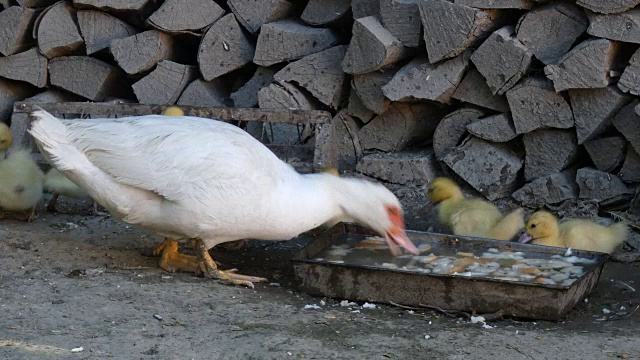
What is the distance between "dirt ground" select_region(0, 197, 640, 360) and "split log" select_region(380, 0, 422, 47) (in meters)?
1.70

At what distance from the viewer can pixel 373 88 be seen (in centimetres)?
634

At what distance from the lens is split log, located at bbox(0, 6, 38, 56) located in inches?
282

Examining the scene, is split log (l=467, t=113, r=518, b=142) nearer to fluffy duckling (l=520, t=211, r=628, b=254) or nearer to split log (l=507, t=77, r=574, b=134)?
split log (l=507, t=77, r=574, b=134)

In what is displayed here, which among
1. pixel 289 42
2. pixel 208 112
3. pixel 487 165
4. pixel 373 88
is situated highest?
pixel 289 42

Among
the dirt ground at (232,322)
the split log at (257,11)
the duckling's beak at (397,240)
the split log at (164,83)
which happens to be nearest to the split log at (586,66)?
the dirt ground at (232,322)

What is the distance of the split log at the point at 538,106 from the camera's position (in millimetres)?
5781

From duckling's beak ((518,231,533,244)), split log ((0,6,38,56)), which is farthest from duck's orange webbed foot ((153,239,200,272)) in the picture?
split log ((0,6,38,56))

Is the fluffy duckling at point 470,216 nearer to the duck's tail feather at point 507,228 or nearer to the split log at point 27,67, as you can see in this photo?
the duck's tail feather at point 507,228

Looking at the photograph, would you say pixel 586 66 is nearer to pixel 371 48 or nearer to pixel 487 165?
pixel 487 165

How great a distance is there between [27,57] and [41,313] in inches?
135

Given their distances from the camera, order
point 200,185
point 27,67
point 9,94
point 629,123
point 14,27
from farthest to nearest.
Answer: point 9,94, point 27,67, point 14,27, point 629,123, point 200,185

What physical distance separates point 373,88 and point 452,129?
22.8 inches

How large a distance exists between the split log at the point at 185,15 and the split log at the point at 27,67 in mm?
1042

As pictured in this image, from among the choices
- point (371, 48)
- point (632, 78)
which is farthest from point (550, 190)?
point (371, 48)
